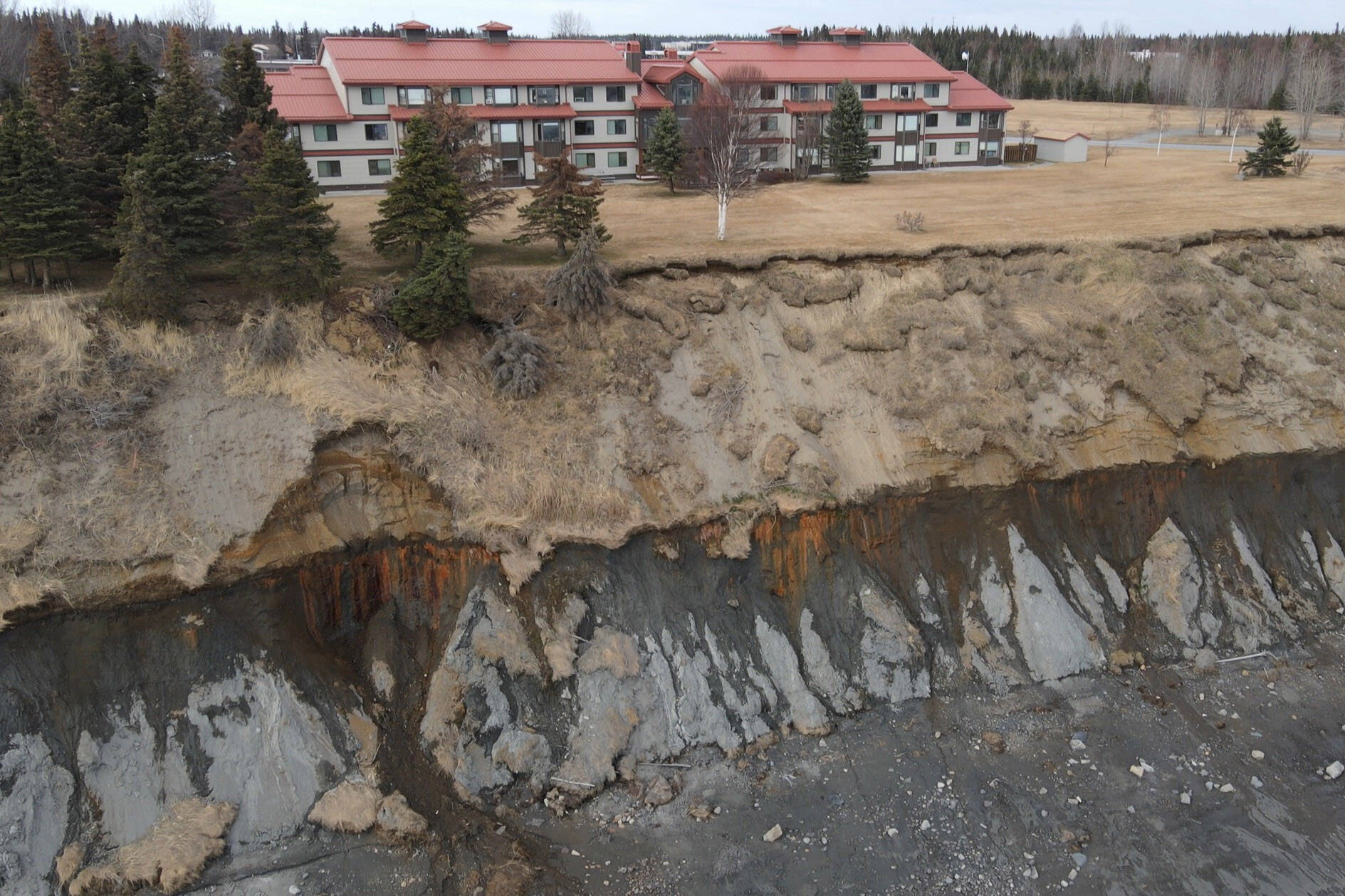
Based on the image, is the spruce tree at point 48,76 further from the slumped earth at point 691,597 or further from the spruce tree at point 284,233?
the slumped earth at point 691,597

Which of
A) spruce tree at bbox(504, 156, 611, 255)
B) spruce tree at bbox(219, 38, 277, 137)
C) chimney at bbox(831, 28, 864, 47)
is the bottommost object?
spruce tree at bbox(504, 156, 611, 255)

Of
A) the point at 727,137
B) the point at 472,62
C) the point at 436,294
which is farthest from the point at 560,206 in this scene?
the point at 472,62

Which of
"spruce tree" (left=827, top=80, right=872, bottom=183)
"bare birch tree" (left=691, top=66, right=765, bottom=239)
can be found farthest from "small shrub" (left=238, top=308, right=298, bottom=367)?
"spruce tree" (left=827, top=80, right=872, bottom=183)

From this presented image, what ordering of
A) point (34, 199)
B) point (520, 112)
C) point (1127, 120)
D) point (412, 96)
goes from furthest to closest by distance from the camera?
point (1127, 120) < point (520, 112) < point (412, 96) < point (34, 199)

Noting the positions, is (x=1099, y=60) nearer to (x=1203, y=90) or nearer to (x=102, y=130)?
(x=1203, y=90)

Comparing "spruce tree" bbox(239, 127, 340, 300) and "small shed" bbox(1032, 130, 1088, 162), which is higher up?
"small shed" bbox(1032, 130, 1088, 162)

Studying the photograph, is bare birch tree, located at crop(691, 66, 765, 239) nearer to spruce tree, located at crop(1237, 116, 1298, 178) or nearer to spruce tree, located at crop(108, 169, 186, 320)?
spruce tree, located at crop(108, 169, 186, 320)

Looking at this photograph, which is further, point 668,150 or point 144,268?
point 668,150
